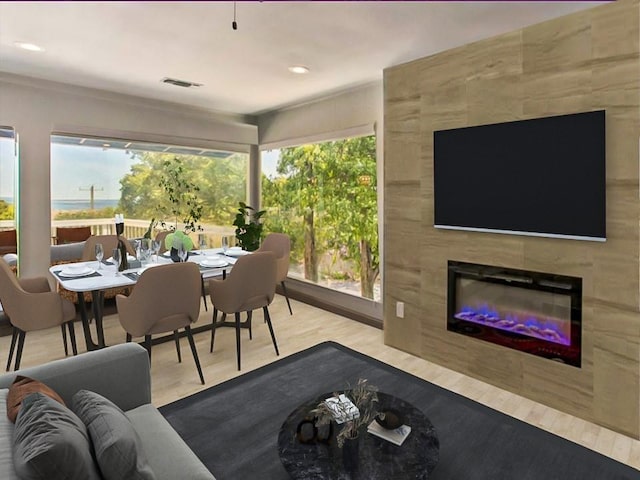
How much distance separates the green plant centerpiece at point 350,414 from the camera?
1616 millimetres

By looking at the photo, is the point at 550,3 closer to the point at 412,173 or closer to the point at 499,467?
the point at 412,173

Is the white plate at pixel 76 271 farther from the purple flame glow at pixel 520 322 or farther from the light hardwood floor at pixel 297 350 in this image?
the purple flame glow at pixel 520 322

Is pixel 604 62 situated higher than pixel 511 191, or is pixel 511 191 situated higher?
pixel 604 62

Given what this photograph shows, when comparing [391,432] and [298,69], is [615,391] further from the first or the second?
[298,69]

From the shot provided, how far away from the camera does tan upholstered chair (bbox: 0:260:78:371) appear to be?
112 inches

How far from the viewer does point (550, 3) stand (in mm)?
2338

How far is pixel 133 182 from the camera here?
4.93 metres

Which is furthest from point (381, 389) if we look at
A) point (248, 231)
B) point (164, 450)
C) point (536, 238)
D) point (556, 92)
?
point (248, 231)

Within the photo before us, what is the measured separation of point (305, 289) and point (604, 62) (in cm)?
389

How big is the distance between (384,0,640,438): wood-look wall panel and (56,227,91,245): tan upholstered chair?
3461 millimetres

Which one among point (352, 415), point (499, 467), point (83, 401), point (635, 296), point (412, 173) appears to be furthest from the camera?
point (412, 173)

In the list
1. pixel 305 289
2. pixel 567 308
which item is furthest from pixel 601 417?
pixel 305 289

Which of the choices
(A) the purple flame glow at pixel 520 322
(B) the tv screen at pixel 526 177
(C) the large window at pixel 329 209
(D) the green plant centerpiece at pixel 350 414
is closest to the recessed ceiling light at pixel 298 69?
(C) the large window at pixel 329 209

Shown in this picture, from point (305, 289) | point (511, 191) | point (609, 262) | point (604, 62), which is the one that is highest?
point (604, 62)
